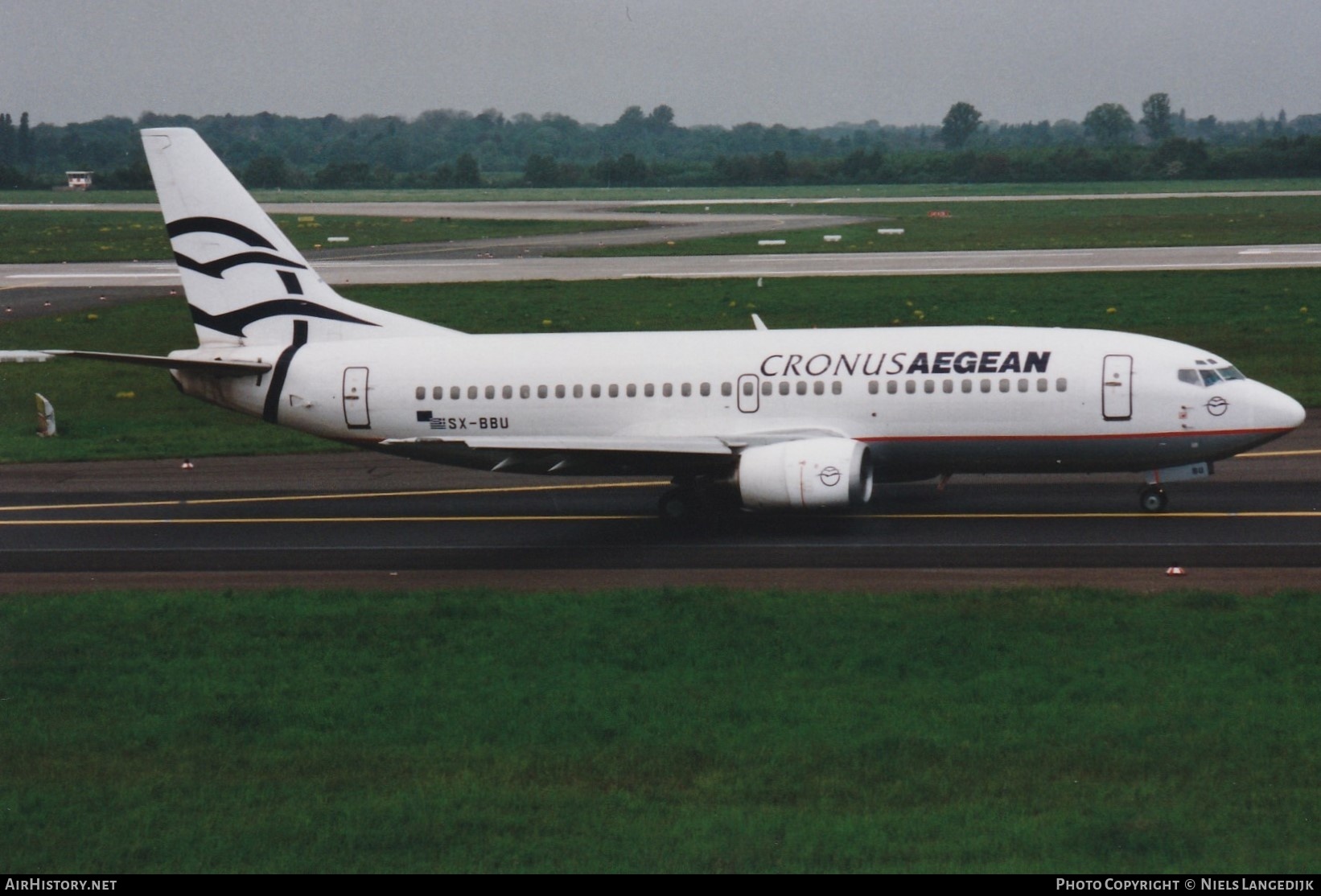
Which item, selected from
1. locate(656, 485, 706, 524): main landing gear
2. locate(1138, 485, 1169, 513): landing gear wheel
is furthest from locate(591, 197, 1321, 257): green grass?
locate(656, 485, 706, 524): main landing gear

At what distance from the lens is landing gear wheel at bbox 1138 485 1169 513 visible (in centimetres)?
3234

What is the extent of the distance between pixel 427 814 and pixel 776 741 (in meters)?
4.51

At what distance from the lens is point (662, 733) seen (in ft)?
63.1

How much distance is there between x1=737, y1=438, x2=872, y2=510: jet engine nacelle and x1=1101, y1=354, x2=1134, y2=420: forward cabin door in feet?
16.6

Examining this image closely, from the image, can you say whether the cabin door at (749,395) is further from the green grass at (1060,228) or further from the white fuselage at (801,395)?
the green grass at (1060,228)

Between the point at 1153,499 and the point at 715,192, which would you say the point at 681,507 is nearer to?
the point at 1153,499

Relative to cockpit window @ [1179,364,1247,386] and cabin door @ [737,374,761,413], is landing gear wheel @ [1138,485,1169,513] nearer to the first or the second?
cockpit window @ [1179,364,1247,386]

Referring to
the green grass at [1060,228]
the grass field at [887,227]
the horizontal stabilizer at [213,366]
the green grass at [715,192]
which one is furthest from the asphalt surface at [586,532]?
the green grass at [715,192]

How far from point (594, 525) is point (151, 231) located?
3966 inches

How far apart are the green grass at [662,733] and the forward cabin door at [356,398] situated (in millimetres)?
8385

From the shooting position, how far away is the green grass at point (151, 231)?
107500mm

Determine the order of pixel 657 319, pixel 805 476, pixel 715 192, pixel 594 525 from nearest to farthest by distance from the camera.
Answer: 1. pixel 805 476
2. pixel 594 525
3. pixel 657 319
4. pixel 715 192

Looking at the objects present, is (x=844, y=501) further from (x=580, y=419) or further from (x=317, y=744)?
(x=317, y=744)

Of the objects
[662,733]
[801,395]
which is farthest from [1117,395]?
[662,733]
